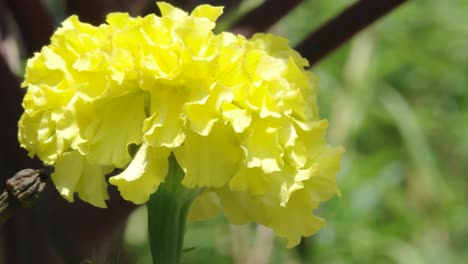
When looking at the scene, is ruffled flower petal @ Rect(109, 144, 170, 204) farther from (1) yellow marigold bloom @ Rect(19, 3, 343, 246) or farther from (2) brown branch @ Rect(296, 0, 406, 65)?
(2) brown branch @ Rect(296, 0, 406, 65)

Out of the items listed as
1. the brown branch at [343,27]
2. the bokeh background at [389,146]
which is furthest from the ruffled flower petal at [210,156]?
the bokeh background at [389,146]

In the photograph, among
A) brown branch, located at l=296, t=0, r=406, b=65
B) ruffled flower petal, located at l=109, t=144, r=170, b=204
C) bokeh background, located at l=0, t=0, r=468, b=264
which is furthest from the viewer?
bokeh background, located at l=0, t=0, r=468, b=264

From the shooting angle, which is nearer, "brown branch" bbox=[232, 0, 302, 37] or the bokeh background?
"brown branch" bbox=[232, 0, 302, 37]

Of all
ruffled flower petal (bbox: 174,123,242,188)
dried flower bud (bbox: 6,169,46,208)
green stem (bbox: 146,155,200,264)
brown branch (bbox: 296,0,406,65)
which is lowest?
brown branch (bbox: 296,0,406,65)

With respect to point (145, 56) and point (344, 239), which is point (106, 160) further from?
A: point (344, 239)

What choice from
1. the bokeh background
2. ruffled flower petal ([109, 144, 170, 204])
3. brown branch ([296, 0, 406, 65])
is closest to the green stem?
ruffled flower petal ([109, 144, 170, 204])

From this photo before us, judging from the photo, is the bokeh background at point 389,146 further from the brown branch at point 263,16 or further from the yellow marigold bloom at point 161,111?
the yellow marigold bloom at point 161,111
